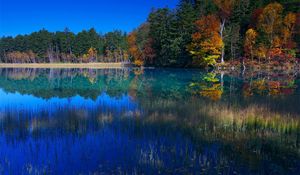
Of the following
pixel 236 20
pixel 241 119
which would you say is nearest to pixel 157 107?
pixel 241 119

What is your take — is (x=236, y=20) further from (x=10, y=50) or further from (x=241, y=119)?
(x=10, y=50)

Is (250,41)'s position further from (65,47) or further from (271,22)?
(65,47)

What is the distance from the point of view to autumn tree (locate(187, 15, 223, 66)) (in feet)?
139

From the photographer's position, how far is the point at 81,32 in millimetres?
94125

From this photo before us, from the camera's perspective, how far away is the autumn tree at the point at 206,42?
4241 centimetres

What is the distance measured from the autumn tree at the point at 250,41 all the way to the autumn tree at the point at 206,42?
379 cm

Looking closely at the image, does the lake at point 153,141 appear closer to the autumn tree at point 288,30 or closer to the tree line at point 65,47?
the autumn tree at point 288,30

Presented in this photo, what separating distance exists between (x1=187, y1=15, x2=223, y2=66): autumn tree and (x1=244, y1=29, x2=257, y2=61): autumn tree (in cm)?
379

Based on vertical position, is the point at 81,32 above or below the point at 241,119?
above

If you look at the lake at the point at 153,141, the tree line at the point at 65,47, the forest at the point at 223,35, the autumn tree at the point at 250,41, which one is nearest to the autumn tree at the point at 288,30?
the forest at the point at 223,35

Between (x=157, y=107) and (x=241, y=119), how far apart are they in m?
3.75

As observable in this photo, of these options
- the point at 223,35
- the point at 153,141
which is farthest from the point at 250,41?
the point at 153,141

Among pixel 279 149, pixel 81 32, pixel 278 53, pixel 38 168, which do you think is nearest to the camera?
pixel 38 168

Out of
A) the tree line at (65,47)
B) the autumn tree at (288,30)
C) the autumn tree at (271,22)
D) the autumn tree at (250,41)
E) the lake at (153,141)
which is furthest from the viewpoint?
the tree line at (65,47)
